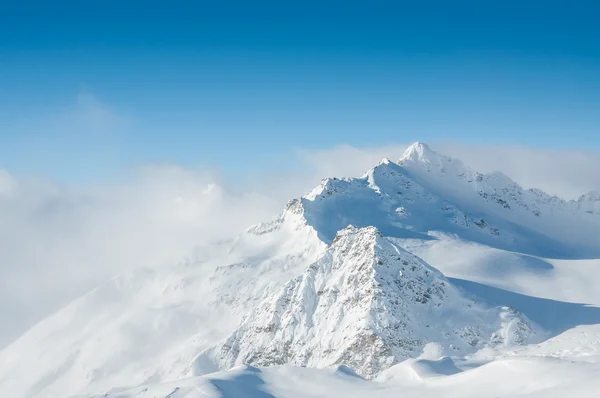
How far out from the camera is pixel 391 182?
17912 cm

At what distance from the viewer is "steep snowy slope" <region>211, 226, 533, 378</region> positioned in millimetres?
89312

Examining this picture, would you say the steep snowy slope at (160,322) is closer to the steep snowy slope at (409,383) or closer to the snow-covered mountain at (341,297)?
the snow-covered mountain at (341,297)

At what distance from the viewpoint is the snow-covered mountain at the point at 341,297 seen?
9375 cm

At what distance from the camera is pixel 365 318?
301 feet

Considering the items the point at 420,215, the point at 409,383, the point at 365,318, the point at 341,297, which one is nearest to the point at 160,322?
the point at 341,297

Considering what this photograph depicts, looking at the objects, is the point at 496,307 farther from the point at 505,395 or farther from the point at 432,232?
the point at 505,395

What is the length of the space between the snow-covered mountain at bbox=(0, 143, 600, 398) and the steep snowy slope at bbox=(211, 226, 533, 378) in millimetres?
239

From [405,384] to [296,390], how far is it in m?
9.34

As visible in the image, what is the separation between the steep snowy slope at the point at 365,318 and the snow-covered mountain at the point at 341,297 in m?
0.24

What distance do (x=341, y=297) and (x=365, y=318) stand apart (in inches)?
382

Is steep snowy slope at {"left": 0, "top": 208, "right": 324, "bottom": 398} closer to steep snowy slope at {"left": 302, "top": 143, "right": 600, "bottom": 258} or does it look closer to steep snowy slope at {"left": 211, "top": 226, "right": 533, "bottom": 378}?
steep snowy slope at {"left": 302, "top": 143, "right": 600, "bottom": 258}

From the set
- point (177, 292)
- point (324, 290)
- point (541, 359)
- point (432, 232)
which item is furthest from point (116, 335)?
point (541, 359)

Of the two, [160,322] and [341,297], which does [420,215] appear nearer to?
[341,297]

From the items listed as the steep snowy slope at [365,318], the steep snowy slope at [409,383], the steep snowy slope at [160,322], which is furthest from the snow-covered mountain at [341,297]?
the steep snowy slope at [409,383]
